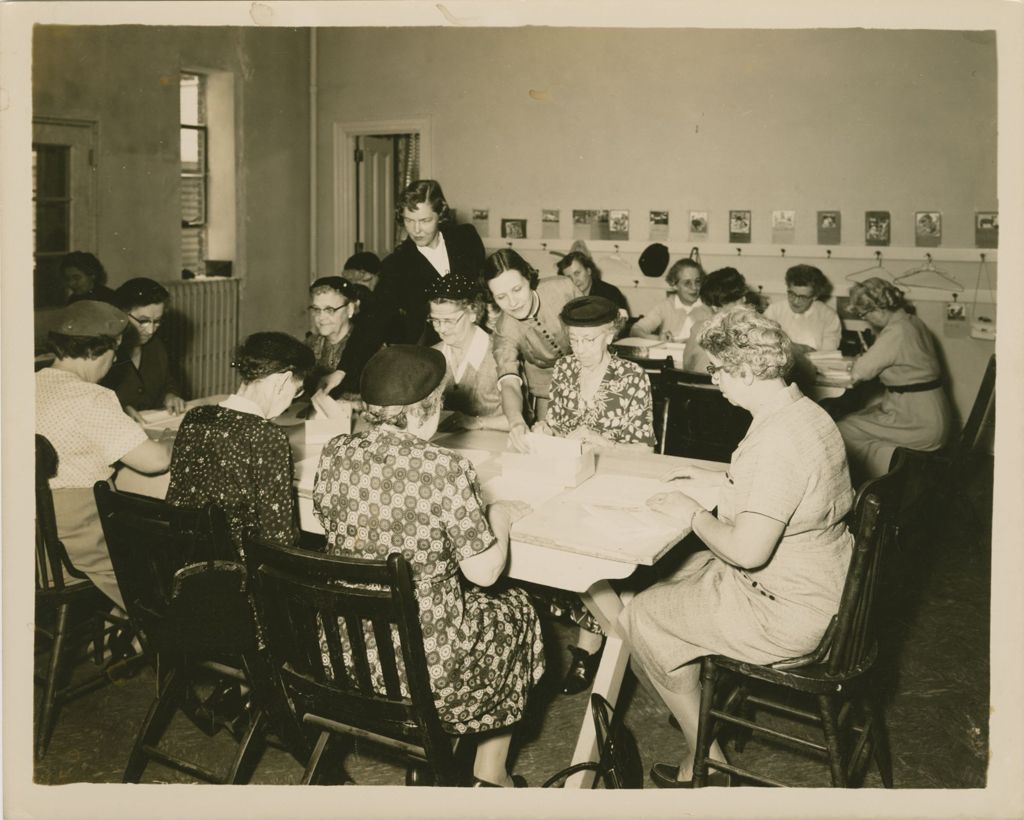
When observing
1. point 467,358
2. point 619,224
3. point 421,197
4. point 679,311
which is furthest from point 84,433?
point 619,224

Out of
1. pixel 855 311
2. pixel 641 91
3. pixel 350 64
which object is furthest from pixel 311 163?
pixel 855 311

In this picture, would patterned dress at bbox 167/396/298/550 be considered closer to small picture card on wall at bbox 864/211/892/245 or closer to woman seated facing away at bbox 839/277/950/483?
woman seated facing away at bbox 839/277/950/483

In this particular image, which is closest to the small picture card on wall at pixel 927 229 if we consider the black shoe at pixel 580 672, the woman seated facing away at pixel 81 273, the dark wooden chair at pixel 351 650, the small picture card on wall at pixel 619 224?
the small picture card on wall at pixel 619 224

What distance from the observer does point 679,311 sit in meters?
6.71

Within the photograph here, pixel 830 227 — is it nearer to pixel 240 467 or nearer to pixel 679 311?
pixel 679 311

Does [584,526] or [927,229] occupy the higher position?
[927,229]

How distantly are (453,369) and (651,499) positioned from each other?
1.41 meters

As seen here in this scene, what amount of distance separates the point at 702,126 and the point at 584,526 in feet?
18.3

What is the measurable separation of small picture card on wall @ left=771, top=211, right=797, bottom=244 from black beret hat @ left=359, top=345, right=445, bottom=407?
5.50m

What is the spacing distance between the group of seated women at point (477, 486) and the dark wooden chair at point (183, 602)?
0.23m

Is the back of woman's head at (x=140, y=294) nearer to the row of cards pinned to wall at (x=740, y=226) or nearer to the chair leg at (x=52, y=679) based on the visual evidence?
the chair leg at (x=52, y=679)

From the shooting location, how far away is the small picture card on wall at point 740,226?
723cm

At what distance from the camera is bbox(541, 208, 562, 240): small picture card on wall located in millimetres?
7809

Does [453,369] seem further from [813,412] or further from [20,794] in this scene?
[20,794]
